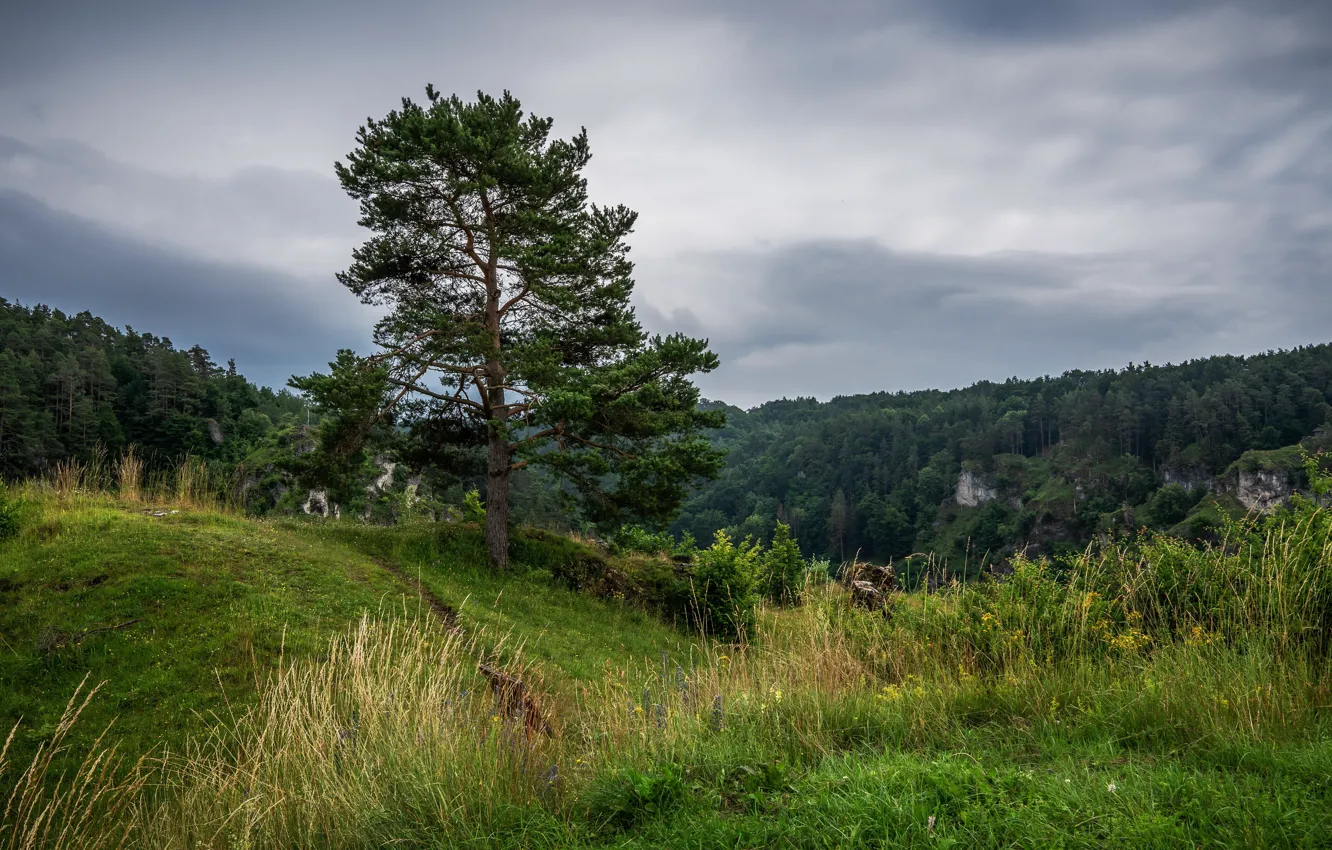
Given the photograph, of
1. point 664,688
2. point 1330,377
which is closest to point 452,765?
point 664,688

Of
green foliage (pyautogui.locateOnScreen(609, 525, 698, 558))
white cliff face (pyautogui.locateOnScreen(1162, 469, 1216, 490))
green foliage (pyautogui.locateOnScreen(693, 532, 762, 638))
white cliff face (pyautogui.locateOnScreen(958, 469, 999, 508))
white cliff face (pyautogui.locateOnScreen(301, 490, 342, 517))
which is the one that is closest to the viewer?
green foliage (pyautogui.locateOnScreen(693, 532, 762, 638))

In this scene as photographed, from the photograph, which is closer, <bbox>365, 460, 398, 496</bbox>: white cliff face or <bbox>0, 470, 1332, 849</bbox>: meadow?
<bbox>0, 470, 1332, 849</bbox>: meadow

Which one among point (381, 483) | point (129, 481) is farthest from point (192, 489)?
point (381, 483)

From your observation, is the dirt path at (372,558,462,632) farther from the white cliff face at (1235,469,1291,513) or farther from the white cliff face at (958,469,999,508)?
the white cliff face at (958,469,999,508)

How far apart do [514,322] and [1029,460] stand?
106030mm

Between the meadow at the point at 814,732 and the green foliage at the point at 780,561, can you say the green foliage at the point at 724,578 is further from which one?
the meadow at the point at 814,732

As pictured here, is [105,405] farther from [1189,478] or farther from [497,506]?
[1189,478]

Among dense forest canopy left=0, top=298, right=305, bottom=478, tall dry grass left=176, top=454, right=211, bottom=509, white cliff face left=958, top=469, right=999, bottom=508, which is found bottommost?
white cliff face left=958, top=469, right=999, bottom=508

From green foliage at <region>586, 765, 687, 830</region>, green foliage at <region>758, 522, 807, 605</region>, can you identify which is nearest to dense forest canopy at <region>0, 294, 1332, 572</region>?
green foliage at <region>758, 522, 807, 605</region>

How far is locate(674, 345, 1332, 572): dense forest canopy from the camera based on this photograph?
79062mm

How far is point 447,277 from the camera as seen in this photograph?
16.7m

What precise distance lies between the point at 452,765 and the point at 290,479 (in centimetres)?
1477

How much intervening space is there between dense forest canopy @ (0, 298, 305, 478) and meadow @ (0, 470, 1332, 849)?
135 feet

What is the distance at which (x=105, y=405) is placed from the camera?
50656mm
